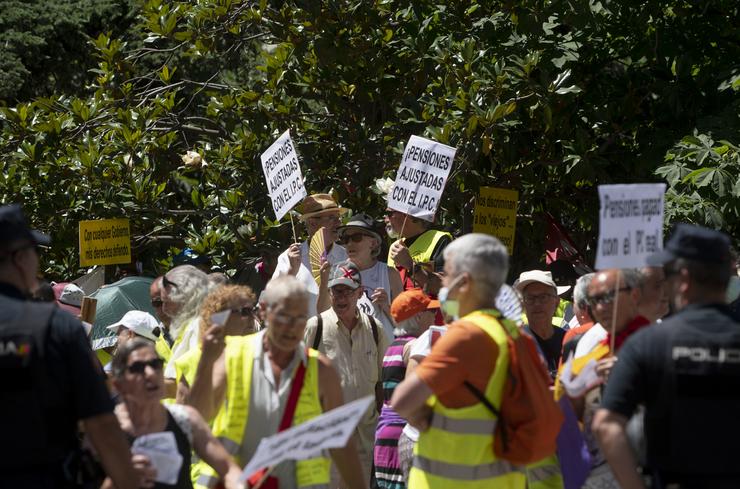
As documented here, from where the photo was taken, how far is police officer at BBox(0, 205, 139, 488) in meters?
4.87

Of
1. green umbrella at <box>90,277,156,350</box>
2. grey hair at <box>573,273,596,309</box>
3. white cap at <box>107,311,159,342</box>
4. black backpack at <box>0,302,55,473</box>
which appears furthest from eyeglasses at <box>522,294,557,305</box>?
green umbrella at <box>90,277,156,350</box>

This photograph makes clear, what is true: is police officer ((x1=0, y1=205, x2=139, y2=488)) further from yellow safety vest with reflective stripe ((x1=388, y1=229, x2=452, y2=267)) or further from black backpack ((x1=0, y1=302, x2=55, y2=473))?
yellow safety vest with reflective stripe ((x1=388, y1=229, x2=452, y2=267))

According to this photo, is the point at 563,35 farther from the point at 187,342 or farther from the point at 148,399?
the point at 148,399

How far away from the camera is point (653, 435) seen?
5.09 m

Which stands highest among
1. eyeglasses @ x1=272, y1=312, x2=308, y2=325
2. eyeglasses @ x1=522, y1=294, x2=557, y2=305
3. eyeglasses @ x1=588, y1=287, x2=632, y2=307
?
eyeglasses @ x1=522, y1=294, x2=557, y2=305

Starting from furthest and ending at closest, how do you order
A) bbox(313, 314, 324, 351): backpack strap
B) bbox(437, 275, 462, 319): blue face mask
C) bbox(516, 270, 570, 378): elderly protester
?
bbox(313, 314, 324, 351): backpack strap → bbox(516, 270, 570, 378): elderly protester → bbox(437, 275, 462, 319): blue face mask

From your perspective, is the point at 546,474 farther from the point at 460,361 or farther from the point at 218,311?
the point at 218,311

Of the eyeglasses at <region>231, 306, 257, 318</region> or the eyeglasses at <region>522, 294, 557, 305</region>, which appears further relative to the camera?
the eyeglasses at <region>522, 294, 557, 305</region>

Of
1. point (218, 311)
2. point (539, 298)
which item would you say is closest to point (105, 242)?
point (539, 298)

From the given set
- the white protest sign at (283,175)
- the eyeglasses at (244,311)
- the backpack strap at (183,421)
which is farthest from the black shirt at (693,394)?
the white protest sign at (283,175)

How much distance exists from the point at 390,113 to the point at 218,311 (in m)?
6.88

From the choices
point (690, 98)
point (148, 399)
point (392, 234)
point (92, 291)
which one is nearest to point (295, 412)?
point (148, 399)

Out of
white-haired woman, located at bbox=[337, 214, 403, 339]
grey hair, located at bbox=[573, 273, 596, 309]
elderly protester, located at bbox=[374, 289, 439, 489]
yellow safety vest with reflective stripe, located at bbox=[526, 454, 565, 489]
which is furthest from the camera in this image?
white-haired woman, located at bbox=[337, 214, 403, 339]

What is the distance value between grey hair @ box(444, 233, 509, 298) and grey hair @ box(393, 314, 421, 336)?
2.99 m
